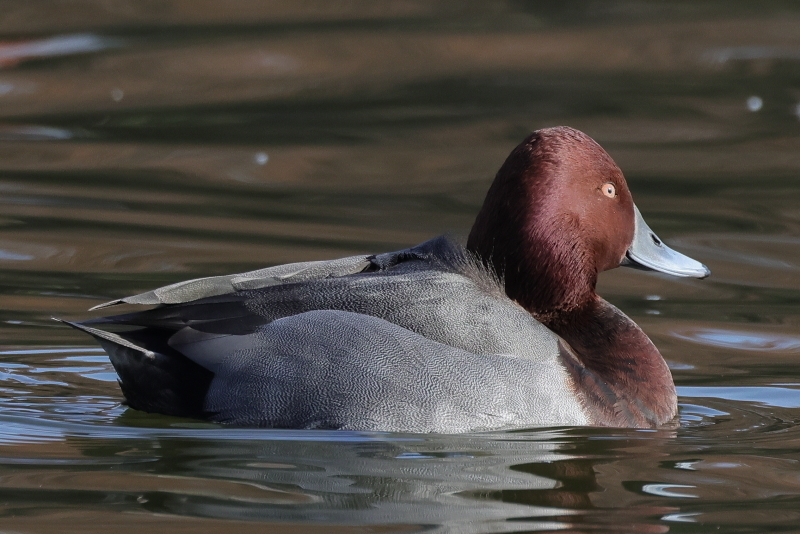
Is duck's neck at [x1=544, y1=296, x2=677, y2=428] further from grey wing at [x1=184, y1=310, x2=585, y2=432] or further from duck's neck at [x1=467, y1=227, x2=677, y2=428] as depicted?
grey wing at [x1=184, y1=310, x2=585, y2=432]

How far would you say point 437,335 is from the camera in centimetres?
461

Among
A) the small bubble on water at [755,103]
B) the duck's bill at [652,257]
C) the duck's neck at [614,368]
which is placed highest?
the small bubble on water at [755,103]

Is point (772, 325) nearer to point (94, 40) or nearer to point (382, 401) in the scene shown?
point (382, 401)

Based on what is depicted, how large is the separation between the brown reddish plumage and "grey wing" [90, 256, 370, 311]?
1.65 ft

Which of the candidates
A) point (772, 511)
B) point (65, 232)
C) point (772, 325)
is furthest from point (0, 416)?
point (772, 325)

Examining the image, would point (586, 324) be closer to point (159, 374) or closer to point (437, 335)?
point (437, 335)

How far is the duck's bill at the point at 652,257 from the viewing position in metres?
5.48

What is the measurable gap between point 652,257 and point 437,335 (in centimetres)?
130

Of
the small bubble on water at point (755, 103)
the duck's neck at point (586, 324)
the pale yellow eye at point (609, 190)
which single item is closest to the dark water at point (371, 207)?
the small bubble on water at point (755, 103)

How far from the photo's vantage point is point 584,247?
17.0 ft

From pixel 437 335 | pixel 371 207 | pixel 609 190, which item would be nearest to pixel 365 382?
pixel 437 335

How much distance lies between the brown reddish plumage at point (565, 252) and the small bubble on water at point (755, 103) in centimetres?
532

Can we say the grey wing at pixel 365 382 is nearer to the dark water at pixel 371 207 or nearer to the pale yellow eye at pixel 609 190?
the dark water at pixel 371 207

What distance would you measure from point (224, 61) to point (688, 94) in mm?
3622
